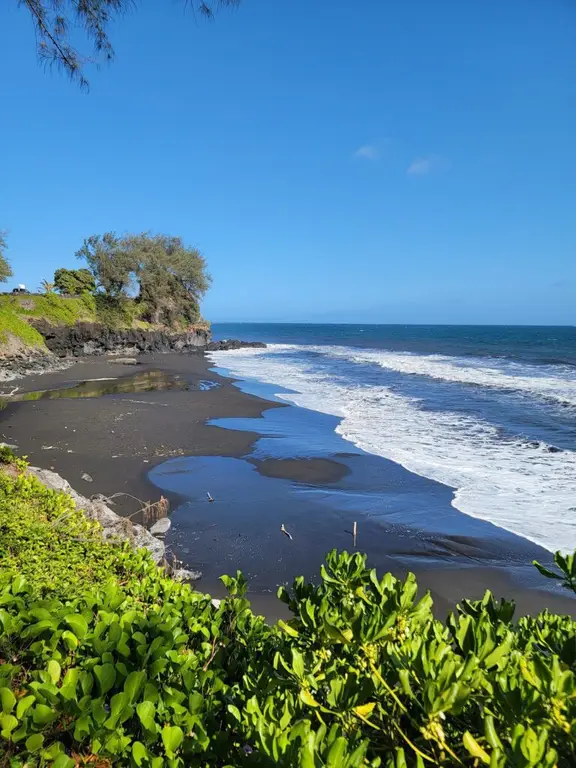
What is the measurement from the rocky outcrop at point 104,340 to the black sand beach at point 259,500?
68.5 feet

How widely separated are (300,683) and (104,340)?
42376 mm

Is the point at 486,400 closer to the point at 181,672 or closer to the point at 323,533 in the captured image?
the point at 323,533

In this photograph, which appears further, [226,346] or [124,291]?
[226,346]

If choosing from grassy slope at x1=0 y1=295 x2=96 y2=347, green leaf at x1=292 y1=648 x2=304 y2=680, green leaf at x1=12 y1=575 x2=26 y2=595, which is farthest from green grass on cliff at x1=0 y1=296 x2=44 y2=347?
green leaf at x1=292 y1=648 x2=304 y2=680

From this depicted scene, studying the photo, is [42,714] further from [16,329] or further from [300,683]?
[16,329]

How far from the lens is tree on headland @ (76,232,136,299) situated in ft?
144

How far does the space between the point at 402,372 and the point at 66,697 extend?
30888mm

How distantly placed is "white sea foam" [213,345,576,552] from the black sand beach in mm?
544

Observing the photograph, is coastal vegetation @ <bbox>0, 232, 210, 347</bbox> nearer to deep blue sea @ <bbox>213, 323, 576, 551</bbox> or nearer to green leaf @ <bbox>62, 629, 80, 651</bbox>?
deep blue sea @ <bbox>213, 323, 576, 551</bbox>

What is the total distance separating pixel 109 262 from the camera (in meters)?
44.0

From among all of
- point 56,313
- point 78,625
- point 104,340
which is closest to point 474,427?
point 78,625

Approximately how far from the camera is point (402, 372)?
102 feet

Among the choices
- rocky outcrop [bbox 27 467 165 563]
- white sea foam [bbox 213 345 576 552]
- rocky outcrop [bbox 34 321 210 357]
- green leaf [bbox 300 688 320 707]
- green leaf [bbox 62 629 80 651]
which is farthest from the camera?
rocky outcrop [bbox 34 321 210 357]

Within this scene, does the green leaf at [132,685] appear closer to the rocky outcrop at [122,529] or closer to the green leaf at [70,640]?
the green leaf at [70,640]
